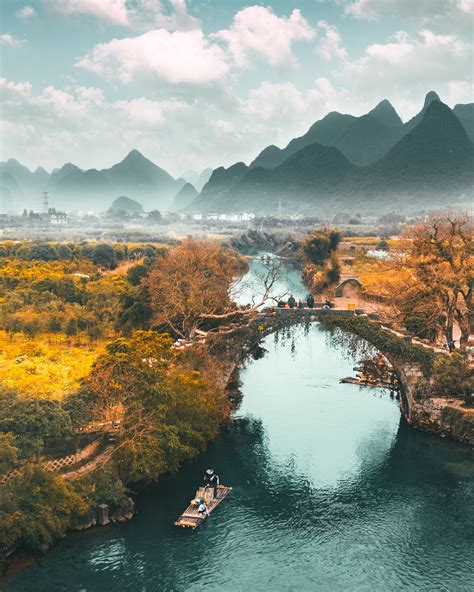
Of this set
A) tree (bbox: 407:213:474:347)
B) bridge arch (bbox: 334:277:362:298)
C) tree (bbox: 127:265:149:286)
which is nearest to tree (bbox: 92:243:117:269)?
tree (bbox: 127:265:149:286)

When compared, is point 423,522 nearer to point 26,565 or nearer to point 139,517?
point 139,517

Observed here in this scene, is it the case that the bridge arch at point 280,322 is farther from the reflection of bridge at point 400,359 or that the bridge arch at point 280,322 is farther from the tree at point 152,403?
the tree at point 152,403

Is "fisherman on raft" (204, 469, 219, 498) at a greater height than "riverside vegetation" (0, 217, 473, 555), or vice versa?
"riverside vegetation" (0, 217, 473, 555)

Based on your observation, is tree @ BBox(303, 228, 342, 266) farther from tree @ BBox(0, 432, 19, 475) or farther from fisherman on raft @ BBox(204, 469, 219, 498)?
tree @ BBox(0, 432, 19, 475)

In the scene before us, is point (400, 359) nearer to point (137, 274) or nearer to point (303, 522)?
point (303, 522)

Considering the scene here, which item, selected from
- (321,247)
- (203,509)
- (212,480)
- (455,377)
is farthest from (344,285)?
(203,509)

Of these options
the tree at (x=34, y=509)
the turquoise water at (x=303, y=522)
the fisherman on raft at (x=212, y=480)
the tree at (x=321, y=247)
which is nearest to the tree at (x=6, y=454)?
the tree at (x=34, y=509)

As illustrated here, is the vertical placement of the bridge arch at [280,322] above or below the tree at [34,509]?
above
